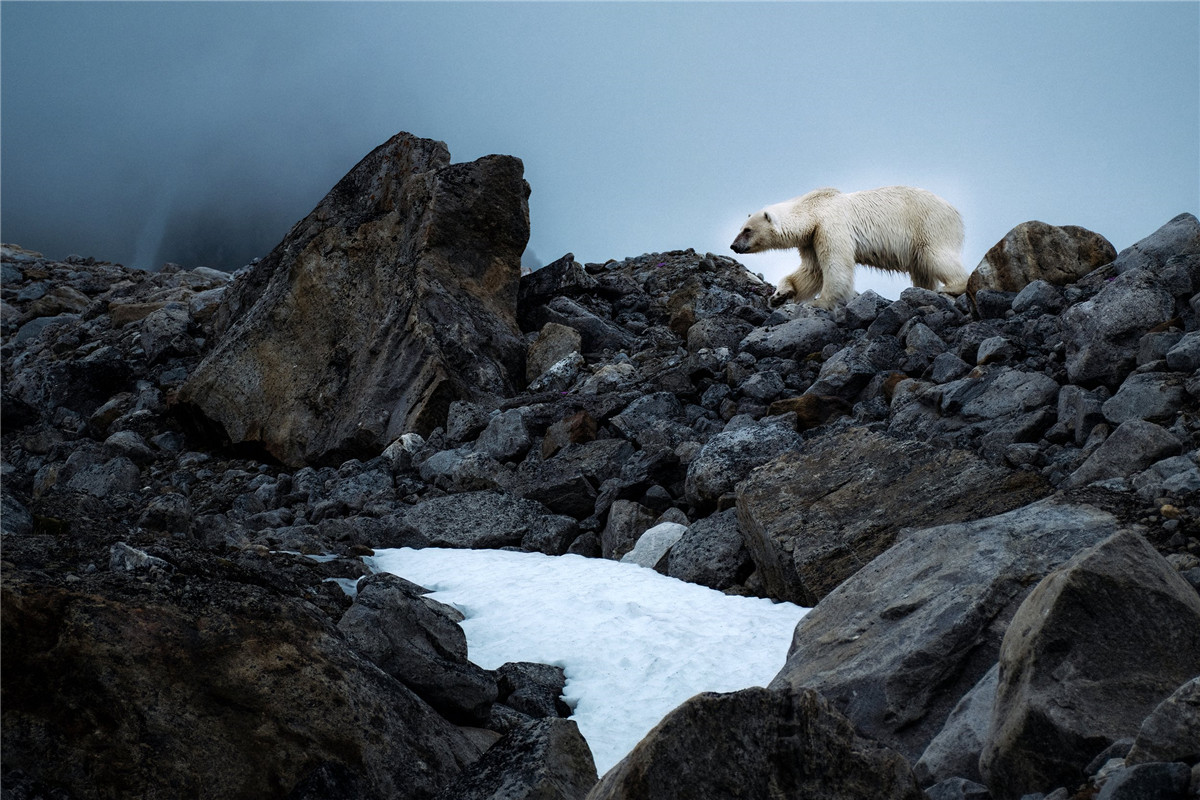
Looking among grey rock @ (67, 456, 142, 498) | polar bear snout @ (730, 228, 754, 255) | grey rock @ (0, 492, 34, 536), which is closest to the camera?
grey rock @ (0, 492, 34, 536)

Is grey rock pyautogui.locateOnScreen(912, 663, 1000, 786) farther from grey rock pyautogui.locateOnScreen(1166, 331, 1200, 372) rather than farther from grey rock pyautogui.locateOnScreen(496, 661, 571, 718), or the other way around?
grey rock pyautogui.locateOnScreen(1166, 331, 1200, 372)

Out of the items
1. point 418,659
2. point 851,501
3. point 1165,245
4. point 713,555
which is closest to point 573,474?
point 713,555

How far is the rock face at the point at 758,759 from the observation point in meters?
2.71

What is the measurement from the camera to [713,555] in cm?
762

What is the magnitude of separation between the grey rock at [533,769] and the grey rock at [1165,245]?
7.80 m

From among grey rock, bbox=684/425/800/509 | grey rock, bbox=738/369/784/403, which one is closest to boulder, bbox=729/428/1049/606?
grey rock, bbox=684/425/800/509

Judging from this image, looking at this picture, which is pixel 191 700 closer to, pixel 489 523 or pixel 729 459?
pixel 729 459

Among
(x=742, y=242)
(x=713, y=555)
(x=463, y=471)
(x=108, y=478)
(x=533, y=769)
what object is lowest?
(x=108, y=478)

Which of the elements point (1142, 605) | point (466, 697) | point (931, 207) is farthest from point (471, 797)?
point (931, 207)

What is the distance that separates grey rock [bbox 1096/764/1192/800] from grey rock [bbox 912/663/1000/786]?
2.87 ft

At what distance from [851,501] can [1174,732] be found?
4.87 m

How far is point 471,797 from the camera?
3289 millimetres

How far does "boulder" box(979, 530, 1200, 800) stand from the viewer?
279 cm

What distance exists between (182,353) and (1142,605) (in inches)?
663
